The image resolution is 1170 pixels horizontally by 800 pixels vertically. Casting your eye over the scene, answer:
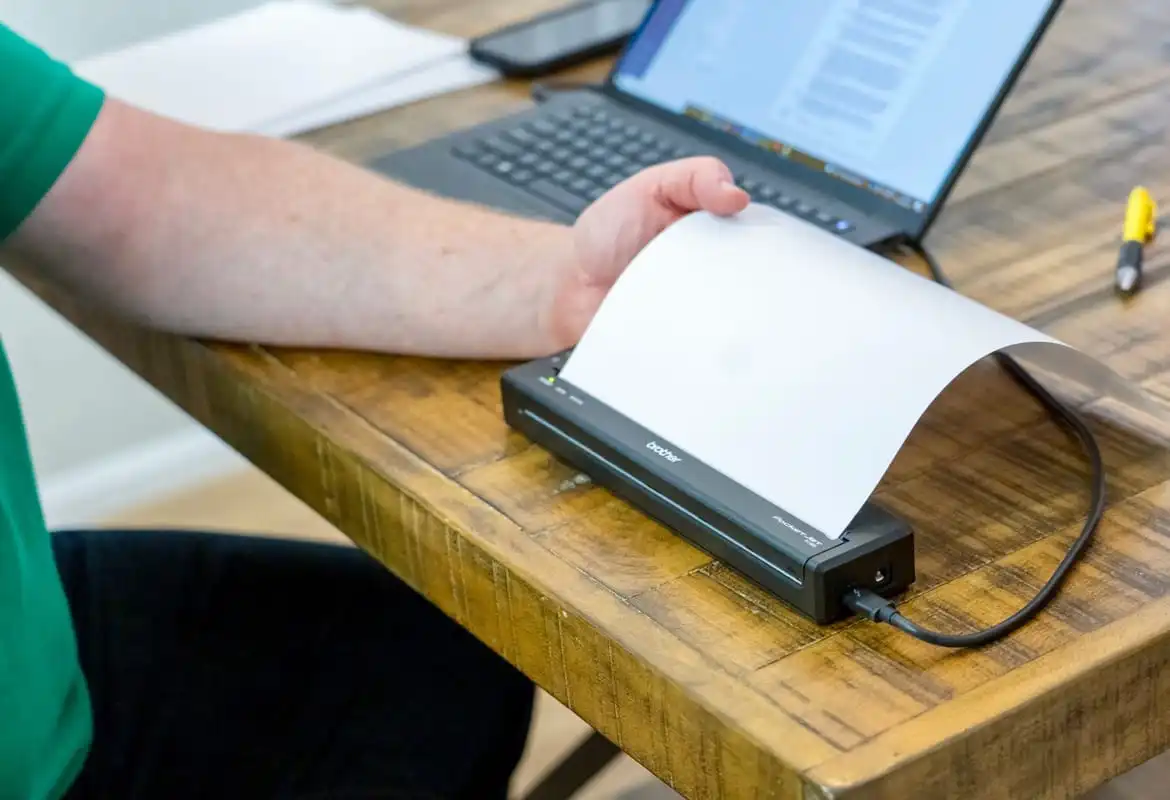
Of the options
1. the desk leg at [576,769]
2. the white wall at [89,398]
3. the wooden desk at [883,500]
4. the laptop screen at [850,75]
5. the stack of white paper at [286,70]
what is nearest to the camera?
the wooden desk at [883,500]

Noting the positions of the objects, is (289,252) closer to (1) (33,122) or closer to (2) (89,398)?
(1) (33,122)

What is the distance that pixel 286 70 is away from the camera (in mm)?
1210

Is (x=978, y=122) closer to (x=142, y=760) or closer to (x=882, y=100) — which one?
(x=882, y=100)

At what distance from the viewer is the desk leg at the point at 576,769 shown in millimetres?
1266

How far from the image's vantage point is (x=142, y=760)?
3.02ft

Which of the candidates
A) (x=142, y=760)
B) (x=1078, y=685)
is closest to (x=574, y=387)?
(x=1078, y=685)

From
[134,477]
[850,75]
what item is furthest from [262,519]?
[850,75]

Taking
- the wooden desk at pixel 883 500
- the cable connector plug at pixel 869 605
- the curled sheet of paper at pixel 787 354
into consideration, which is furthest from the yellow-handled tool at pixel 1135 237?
the cable connector plug at pixel 869 605

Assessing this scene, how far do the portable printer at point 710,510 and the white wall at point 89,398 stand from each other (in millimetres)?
1345

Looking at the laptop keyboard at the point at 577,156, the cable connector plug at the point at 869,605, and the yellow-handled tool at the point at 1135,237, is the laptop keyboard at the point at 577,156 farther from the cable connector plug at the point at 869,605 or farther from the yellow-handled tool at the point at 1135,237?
the cable connector plug at the point at 869,605

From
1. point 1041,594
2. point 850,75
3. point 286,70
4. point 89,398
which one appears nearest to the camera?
point 1041,594

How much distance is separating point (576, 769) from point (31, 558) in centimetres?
58

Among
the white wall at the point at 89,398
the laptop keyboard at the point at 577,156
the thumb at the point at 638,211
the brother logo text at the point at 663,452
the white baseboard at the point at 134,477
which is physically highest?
the thumb at the point at 638,211

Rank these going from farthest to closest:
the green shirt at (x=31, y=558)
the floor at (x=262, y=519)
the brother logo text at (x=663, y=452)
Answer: the floor at (x=262, y=519), the green shirt at (x=31, y=558), the brother logo text at (x=663, y=452)
